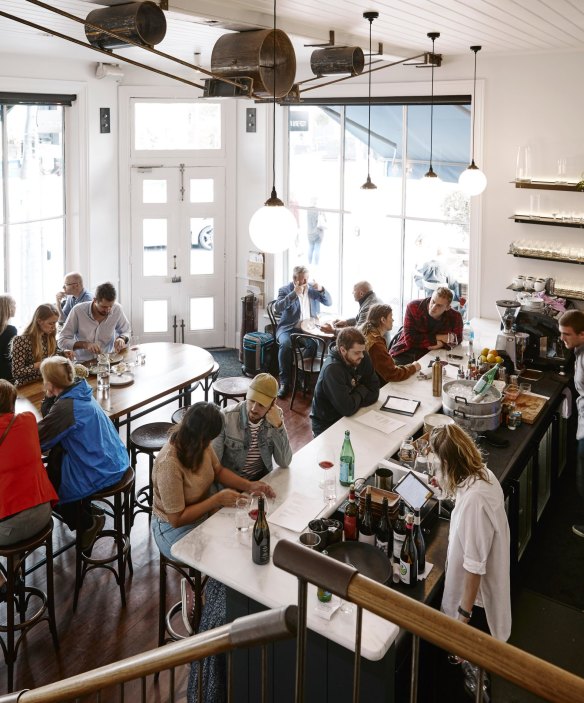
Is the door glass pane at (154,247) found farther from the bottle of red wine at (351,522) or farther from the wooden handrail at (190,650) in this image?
the wooden handrail at (190,650)

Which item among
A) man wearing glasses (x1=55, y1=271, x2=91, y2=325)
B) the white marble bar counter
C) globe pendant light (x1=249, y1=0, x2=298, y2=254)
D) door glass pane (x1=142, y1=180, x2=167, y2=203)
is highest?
door glass pane (x1=142, y1=180, x2=167, y2=203)

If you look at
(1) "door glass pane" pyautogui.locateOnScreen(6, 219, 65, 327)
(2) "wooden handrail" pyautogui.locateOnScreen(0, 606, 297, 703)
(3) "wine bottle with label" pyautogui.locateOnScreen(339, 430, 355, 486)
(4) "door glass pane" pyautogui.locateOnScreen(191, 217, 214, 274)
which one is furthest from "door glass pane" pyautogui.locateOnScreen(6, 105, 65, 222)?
(2) "wooden handrail" pyautogui.locateOnScreen(0, 606, 297, 703)

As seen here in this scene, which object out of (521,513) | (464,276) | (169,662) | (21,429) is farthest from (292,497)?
(464,276)

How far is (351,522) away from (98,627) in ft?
6.06

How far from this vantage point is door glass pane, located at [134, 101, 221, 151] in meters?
8.88

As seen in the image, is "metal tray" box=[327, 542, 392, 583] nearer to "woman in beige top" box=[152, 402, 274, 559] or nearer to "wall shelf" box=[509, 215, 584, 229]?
"woman in beige top" box=[152, 402, 274, 559]

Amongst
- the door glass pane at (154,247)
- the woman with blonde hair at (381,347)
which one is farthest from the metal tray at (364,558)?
the door glass pane at (154,247)

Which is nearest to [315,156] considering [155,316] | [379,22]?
[155,316]

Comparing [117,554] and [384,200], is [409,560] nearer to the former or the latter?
[117,554]

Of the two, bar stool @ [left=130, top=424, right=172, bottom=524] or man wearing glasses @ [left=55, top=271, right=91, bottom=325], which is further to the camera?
man wearing glasses @ [left=55, top=271, right=91, bottom=325]

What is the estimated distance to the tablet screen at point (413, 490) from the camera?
3.50 meters

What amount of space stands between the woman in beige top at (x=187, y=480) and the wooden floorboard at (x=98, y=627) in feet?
2.62

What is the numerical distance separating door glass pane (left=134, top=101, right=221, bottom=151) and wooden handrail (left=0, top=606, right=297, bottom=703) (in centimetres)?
801

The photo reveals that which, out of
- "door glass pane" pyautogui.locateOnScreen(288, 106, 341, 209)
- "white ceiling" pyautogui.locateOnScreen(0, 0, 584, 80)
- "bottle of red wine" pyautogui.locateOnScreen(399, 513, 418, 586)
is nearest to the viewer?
"bottle of red wine" pyautogui.locateOnScreen(399, 513, 418, 586)
